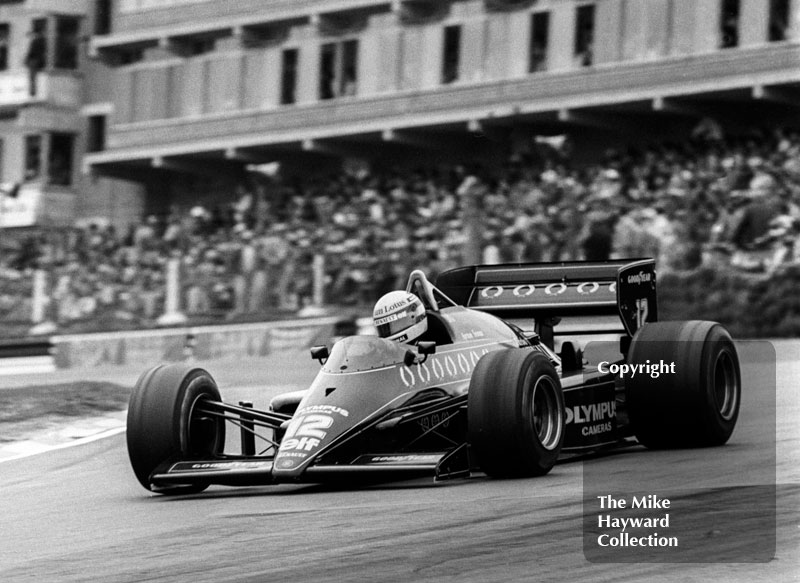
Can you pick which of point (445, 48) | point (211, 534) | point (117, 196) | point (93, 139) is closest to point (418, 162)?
point (445, 48)

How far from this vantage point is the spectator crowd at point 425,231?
17.8 metres

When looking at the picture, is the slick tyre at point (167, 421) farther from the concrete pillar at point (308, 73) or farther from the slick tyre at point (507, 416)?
the concrete pillar at point (308, 73)

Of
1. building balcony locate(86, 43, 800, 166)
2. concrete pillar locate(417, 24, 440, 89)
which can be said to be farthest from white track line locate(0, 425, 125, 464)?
concrete pillar locate(417, 24, 440, 89)

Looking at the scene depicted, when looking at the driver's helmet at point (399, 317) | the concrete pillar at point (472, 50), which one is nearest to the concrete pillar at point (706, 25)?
the concrete pillar at point (472, 50)

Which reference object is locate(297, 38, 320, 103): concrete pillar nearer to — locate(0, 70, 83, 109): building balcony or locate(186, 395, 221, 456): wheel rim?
locate(0, 70, 83, 109): building balcony

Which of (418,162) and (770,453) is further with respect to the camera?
(418,162)

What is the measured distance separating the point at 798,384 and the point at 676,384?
369 cm

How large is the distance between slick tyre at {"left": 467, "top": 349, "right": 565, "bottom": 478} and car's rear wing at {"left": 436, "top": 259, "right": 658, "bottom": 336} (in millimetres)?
2155

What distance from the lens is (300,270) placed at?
22.1 m

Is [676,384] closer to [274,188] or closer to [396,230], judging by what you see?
[396,230]

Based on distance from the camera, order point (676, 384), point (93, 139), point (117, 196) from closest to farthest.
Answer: point (676, 384)
point (117, 196)
point (93, 139)

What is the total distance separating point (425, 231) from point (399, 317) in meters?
11.5

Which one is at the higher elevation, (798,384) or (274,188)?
(274,188)

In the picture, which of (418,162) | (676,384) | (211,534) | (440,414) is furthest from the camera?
(418,162)
